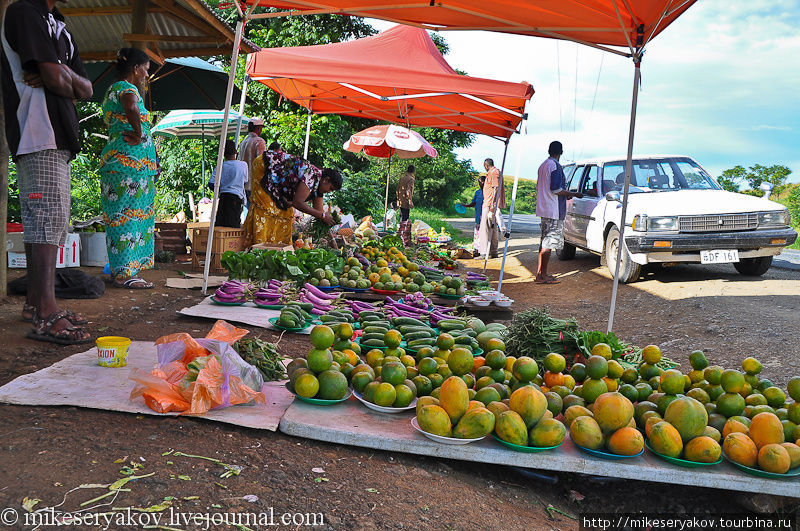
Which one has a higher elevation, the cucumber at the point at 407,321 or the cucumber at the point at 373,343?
the cucumber at the point at 407,321

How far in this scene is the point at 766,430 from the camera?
252cm

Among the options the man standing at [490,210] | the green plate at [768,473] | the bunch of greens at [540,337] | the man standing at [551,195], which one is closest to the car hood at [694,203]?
the man standing at [551,195]

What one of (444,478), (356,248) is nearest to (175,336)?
(444,478)

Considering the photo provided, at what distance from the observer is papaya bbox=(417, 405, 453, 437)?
256 cm

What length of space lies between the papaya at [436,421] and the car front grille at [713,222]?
6915mm

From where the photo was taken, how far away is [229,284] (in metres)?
5.44

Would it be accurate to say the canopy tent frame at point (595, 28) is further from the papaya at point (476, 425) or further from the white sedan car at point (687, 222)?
the white sedan car at point (687, 222)

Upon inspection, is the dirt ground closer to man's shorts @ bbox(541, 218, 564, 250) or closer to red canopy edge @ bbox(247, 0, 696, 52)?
red canopy edge @ bbox(247, 0, 696, 52)

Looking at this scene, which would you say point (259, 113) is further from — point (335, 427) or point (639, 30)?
point (335, 427)

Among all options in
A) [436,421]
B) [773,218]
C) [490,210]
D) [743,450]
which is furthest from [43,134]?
[490,210]

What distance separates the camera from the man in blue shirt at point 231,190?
8.09m

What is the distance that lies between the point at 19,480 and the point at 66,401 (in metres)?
0.78

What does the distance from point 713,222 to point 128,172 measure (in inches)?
307

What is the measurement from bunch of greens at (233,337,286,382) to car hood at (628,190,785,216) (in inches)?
264
